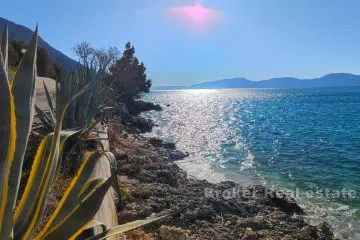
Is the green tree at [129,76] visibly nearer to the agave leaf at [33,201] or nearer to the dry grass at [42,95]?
the dry grass at [42,95]

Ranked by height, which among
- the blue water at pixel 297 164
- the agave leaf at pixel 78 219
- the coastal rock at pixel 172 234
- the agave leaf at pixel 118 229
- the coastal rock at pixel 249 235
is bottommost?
the blue water at pixel 297 164

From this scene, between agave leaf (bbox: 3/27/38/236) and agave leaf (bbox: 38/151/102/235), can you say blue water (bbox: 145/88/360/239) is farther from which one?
agave leaf (bbox: 3/27/38/236)

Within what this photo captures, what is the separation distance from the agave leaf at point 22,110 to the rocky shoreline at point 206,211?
2645 millimetres

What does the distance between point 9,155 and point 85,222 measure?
Answer: 82cm

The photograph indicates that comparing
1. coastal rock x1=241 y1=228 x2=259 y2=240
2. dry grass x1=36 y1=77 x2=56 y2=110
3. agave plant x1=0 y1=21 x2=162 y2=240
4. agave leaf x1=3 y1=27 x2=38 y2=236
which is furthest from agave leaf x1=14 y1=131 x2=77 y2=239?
dry grass x1=36 y1=77 x2=56 y2=110

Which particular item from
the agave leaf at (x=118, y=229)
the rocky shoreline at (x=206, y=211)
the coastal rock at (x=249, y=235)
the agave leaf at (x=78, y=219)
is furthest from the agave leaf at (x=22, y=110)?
the coastal rock at (x=249, y=235)

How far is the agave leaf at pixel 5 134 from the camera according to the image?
59.2 inches

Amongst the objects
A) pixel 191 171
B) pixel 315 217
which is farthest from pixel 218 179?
pixel 315 217

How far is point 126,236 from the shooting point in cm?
491

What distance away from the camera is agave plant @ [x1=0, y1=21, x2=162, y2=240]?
156 centimetres

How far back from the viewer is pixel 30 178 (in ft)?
6.85

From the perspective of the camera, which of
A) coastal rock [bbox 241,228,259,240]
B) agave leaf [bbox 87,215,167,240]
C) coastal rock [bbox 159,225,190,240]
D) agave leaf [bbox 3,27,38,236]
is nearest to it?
agave leaf [bbox 3,27,38,236]

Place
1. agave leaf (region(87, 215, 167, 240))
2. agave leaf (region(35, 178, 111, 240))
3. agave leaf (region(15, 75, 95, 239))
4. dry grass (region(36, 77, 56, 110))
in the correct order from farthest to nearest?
dry grass (region(36, 77, 56, 110)) < agave leaf (region(87, 215, 167, 240)) < agave leaf (region(35, 178, 111, 240)) < agave leaf (region(15, 75, 95, 239))

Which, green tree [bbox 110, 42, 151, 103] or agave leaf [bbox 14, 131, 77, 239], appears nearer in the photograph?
agave leaf [bbox 14, 131, 77, 239]
